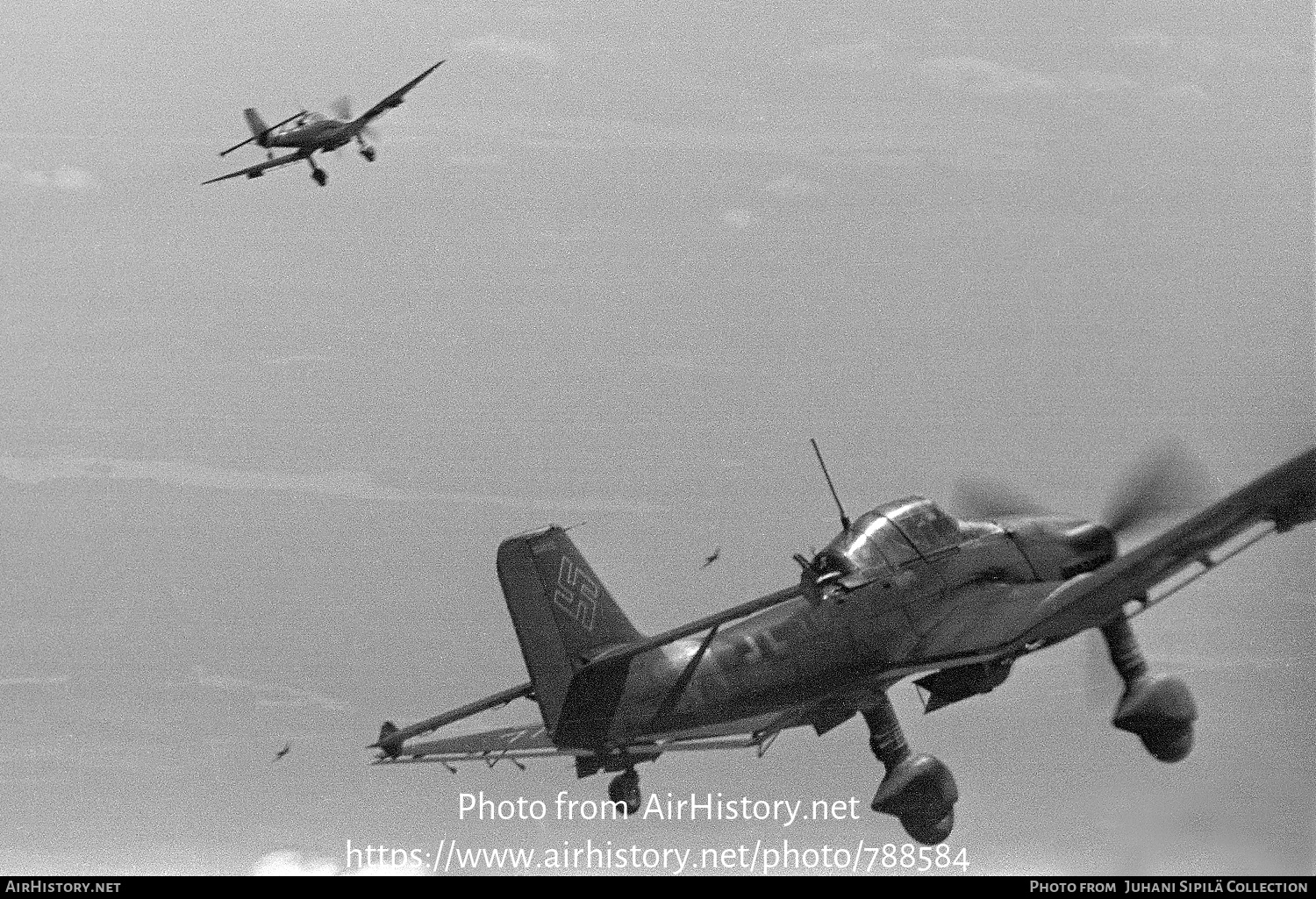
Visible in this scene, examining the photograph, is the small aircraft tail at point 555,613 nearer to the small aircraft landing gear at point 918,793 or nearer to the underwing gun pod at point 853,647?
the underwing gun pod at point 853,647

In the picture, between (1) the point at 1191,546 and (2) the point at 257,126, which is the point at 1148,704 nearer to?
(1) the point at 1191,546

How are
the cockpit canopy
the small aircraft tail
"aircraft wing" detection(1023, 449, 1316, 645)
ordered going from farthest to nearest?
1. the cockpit canopy
2. the small aircraft tail
3. "aircraft wing" detection(1023, 449, 1316, 645)

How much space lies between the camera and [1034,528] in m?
48.0

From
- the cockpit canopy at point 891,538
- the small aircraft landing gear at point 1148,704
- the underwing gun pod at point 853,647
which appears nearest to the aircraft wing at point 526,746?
the underwing gun pod at point 853,647

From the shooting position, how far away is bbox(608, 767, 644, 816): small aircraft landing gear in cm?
4388

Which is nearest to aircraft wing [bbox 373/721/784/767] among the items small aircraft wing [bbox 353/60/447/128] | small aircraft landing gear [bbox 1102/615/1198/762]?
small aircraft landing gear [bbox 1102/615/1198/762]

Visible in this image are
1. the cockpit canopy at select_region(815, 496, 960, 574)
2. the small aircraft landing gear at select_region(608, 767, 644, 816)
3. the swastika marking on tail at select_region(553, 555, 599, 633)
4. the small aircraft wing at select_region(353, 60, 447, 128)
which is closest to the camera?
the swastika marking on tail at select_region(553, 555, 599, 633)

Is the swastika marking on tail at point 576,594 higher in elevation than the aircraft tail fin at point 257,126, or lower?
lower

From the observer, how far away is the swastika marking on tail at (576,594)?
143 feet

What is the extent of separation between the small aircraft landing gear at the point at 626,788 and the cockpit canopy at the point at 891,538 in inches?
196

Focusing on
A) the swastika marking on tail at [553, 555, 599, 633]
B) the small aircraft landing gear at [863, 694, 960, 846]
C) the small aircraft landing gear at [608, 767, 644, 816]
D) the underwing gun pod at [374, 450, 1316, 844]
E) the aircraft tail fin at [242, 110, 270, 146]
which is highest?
the aircraft tail fin at [242, 110, 270, 146]

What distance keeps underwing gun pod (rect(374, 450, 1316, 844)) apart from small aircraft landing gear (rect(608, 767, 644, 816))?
35 millimetres

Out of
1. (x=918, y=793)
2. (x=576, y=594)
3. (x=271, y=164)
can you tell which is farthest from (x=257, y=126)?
(x=918, y=793)

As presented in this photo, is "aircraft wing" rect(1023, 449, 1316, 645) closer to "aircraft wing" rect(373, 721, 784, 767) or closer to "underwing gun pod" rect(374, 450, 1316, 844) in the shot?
"underwing gun pod" rect(374, 450, 1316, 844)
